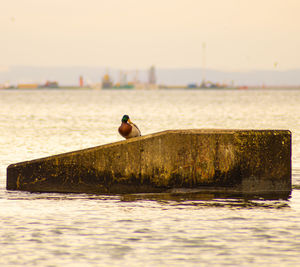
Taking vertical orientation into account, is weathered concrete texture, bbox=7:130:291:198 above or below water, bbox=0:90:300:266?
above

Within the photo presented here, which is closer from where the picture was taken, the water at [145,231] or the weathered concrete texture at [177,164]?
the water at [145,231]

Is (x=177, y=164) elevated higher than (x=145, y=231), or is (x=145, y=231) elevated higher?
(x=177, y=164)

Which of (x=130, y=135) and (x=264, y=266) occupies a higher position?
(x=130, y=135)

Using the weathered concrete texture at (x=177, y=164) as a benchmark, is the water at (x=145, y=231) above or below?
below

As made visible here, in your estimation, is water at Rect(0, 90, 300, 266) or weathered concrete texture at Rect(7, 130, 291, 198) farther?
weathered concrete texture at Rect(7, 130, 291, 198)

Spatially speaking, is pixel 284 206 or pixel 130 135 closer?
pixel 284 206

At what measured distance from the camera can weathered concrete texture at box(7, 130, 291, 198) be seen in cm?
1409

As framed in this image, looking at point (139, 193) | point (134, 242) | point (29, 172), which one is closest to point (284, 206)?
point (139, 193)

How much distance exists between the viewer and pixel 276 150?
46.9 feet

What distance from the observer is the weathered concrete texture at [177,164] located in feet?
46.2

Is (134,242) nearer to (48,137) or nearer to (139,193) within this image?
(139,193)

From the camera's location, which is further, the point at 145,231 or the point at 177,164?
the point at 177,164

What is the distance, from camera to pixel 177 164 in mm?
14172

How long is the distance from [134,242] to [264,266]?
1997mm
